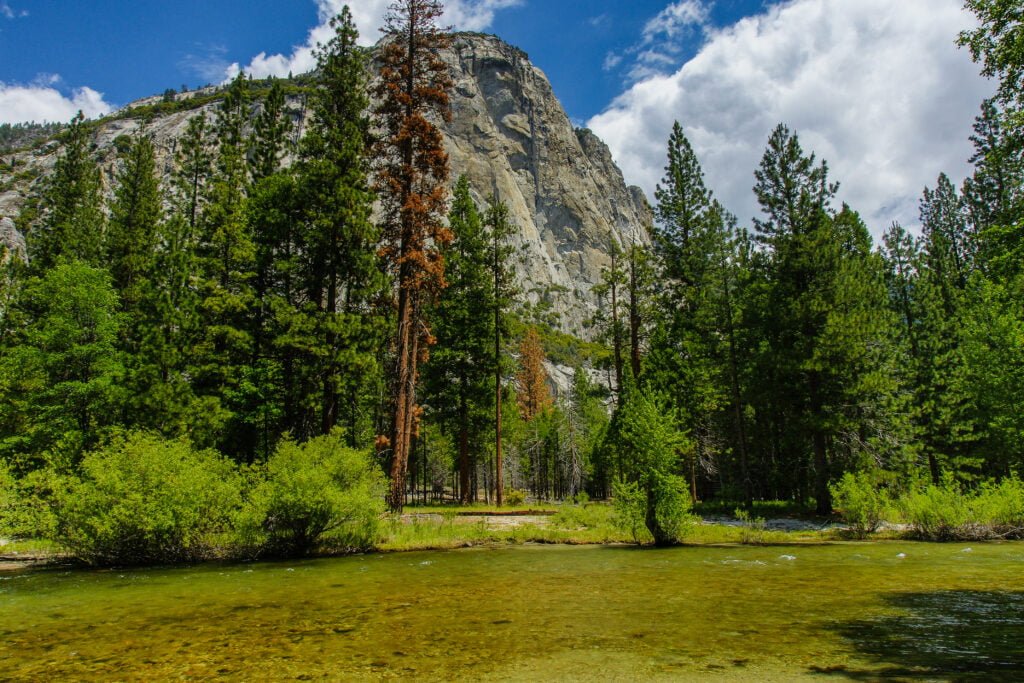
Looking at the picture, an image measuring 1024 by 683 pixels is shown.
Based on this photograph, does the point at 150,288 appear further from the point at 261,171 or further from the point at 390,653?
the point at 390,653

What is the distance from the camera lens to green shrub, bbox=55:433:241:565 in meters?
13.1

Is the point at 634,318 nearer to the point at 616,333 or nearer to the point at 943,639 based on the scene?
the point at 616,333

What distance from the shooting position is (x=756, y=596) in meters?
8.66

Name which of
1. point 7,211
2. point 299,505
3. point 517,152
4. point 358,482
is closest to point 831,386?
point 358,482

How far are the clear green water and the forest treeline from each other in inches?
190

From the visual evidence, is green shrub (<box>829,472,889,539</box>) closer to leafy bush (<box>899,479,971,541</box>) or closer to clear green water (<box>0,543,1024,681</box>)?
leafy bush (<box>899,479,971,541</box>)

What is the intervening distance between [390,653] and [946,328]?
36.2m

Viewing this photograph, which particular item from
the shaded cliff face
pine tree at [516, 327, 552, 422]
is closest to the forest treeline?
pine tree at [516, 327, 552, 422]

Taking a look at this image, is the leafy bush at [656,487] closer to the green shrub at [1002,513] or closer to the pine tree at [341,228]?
the green shrub at [1002,513]

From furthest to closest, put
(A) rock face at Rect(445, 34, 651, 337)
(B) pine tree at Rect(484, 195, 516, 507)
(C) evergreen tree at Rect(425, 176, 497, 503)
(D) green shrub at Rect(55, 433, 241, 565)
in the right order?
(A) rock face at Rect(445, 34, 651, 337) < (C) evergreen tree at Rect(425, 176, 497, 503) < (B) pine tree at Rect(484, 195, 516, 507) < (D) green shrub at Rect(55, 433, 241, 565)

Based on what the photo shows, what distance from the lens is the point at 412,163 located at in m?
23.5

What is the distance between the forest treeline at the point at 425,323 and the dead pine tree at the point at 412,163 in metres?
0.11

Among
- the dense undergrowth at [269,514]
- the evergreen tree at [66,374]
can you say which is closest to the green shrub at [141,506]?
the dense undergrowth at [269,514]

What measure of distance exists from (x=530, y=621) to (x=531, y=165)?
17060 cm
